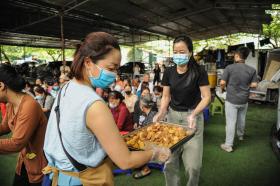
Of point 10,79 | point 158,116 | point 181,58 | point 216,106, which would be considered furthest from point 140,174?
point 216,106

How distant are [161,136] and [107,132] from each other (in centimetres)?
152

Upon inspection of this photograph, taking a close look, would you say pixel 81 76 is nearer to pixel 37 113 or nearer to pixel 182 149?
pixel 37 113

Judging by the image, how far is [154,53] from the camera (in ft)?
119

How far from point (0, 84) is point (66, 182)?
4.03 feet

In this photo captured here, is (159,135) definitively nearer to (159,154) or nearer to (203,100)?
(203,100)

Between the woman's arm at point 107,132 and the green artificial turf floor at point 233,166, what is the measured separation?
117 inches

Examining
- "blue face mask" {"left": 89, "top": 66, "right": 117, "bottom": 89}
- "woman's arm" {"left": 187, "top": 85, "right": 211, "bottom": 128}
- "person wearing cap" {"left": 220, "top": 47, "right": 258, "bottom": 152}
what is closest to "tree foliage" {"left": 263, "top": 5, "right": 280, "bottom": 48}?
"person wearing cap" {"left": 220, "top": 47, "right": 258, "bottom": 152}

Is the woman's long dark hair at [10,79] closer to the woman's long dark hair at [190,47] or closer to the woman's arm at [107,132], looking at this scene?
the woman's arm at [107,132]

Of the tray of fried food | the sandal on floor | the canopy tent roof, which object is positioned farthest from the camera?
the canopy tent roof

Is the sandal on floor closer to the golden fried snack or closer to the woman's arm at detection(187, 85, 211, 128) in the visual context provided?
the golden fried snack

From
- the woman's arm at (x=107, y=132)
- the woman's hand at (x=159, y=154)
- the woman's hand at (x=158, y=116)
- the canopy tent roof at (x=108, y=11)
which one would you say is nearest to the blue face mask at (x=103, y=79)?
the woman's arm at (x=107, y=132)

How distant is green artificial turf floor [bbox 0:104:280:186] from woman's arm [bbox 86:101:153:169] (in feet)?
9.77

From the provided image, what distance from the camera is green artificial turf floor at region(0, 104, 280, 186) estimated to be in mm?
4055

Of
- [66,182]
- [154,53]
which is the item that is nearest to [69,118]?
[66,182]
